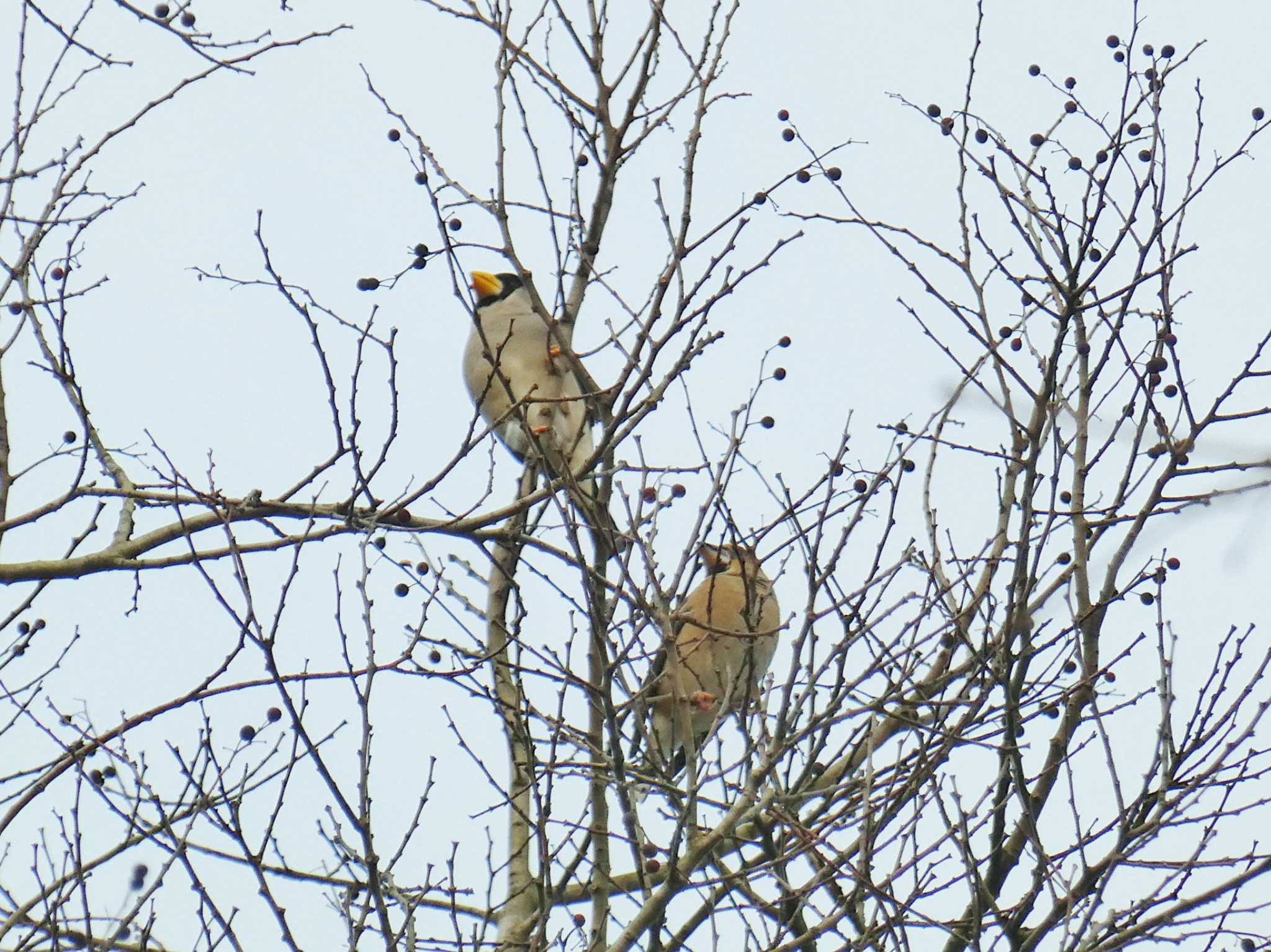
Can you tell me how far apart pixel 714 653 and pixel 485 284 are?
3741mm

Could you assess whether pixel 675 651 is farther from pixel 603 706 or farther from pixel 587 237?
→ pixel 587 237

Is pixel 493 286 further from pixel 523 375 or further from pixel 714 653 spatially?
pixel 714 653

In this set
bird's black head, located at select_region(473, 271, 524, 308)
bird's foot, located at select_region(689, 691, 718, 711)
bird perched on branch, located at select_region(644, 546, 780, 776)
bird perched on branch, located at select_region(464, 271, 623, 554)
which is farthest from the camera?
bird's black head, located at select_region(473, 271, 524, 308)

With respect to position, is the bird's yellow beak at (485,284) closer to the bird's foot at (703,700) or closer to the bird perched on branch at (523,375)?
the bird perched on branch at (523,375)

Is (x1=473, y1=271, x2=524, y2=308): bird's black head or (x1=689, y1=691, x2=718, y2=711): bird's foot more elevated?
(x1=473, y1=271, x2=524, y2=308): bird's black head

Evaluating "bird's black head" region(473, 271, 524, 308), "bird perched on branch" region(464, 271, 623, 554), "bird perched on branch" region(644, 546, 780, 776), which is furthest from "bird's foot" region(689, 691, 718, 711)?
"bird's black head" region(473, 271, 524, 308)

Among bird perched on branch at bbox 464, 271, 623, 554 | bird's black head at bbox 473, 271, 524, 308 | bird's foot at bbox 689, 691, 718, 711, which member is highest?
bird's black head at bbox 473, 271, 524, 308

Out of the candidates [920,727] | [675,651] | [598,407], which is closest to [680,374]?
[598,407]

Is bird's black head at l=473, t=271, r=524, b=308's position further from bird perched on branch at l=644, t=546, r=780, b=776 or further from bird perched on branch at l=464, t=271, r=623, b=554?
bird perched on branch at l=644, t=546, r=780, b=776

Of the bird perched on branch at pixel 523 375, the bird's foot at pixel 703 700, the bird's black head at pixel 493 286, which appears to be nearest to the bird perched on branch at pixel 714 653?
the bird's foot at pixel 703 700

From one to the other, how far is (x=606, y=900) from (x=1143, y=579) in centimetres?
158

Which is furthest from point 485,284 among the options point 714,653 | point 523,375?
point 714,653

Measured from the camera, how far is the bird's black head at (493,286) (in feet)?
27.3

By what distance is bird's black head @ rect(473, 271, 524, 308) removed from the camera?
831cm
